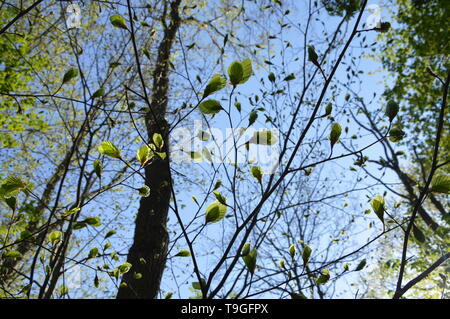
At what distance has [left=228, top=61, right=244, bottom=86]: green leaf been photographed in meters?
0.88

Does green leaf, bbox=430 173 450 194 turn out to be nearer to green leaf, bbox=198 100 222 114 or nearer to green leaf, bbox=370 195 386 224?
green leaf, bbox=370 195 386 224

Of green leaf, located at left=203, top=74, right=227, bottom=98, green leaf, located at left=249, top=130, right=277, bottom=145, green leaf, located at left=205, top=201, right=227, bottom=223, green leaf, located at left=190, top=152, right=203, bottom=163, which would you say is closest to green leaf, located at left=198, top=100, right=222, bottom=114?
green leaf, located at left=203, top=74, right=227, bottom=98

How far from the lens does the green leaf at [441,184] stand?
0.90 m

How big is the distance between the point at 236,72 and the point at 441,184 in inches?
25.5

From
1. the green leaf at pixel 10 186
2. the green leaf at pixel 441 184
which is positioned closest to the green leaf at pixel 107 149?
the green leaf at pixel 10 186

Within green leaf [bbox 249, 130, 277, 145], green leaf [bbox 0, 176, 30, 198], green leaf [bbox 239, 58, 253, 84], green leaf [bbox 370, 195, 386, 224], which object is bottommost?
green leaf [bbox 370, 195, 386, 224]

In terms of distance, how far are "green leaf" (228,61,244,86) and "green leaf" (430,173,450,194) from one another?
615 mm

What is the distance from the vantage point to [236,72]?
2.92 ft

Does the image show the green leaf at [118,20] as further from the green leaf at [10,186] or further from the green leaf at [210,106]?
the green leaf at [10,186]
